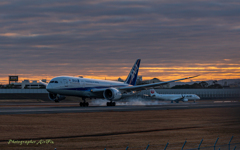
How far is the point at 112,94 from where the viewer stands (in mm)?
75562

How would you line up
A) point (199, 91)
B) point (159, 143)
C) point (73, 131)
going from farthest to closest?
point (199, 91) → point (73, 131) → point (159, 143)

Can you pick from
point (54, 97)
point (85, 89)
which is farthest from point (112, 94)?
point (54, 97)

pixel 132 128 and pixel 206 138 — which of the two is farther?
pixel 132 128

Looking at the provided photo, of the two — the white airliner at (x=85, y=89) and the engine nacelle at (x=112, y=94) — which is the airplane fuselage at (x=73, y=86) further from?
the engine nacelle at (x=112, y=94)

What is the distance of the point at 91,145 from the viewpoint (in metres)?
23.7

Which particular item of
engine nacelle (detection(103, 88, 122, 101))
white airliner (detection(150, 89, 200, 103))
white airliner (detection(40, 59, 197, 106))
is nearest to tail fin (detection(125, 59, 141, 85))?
white airliner (detection(40, 59, 197, 106))

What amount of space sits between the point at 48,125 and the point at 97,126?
4.93 metres

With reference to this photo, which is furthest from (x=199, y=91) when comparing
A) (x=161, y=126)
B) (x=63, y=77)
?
(x=161, y=126)

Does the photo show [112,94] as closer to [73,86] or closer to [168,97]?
[73,86]

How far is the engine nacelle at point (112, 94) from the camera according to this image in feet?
248

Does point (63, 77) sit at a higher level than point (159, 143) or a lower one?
higher

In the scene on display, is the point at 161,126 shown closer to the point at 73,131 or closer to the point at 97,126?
the point at 97,126

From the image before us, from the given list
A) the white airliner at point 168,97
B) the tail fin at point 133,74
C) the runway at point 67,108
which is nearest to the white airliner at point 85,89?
the runway at point 67,108

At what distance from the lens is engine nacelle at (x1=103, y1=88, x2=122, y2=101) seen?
75.6 m
